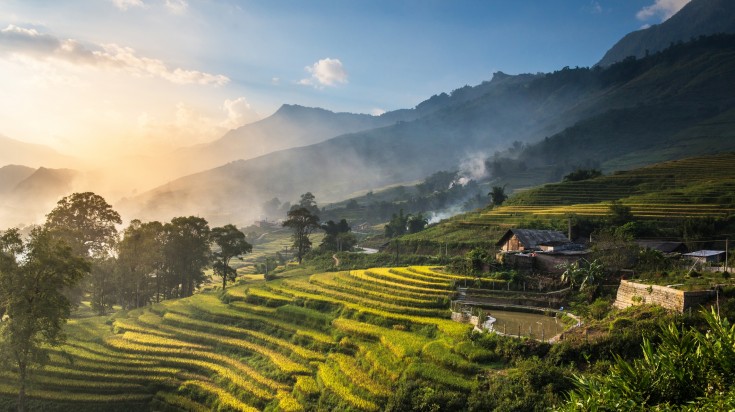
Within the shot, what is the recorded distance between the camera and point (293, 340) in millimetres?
30359

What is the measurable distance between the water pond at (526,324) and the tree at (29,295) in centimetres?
2446

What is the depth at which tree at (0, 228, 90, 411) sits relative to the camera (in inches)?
975

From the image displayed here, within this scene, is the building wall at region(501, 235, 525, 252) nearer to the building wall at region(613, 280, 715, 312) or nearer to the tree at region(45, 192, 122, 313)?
the building wall at region(613, 280, 715, 312)

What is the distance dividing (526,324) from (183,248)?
35081mm

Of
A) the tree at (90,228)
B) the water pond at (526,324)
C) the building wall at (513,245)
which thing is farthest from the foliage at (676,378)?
the tree at (90,228)

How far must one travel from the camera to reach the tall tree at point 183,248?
47531mm

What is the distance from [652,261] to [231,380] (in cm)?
2678

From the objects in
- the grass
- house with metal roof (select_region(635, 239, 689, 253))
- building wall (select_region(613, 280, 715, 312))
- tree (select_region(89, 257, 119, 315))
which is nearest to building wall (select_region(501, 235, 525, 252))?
the grass

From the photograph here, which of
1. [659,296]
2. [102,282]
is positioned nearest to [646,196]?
[659,296]

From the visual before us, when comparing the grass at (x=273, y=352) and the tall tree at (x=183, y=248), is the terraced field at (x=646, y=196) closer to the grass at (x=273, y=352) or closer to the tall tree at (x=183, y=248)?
the grass at (x=273, y=352)

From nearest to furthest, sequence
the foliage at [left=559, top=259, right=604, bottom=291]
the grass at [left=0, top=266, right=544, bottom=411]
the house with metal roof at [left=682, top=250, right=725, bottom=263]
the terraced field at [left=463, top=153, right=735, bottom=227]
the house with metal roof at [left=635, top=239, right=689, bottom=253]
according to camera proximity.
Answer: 1. the grass at [left=0, top=266, right=544, bottom=411]
2. the foliage at [left=559, top=259, right=604, bottom=291]
3. the house with metal roof at [left=682, top=250, right=725, bottom=263]
4. the house with metal roof at [left=635, top=239, right=689, bottom=253]
5. the terraced field at [left=463, top=153, right=735, bottom=227]

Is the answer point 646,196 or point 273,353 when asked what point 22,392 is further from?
point 646,196

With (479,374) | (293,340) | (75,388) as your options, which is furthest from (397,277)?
(75,388)

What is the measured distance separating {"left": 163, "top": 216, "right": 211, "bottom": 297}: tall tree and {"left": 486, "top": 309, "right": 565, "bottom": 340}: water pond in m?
32.3
